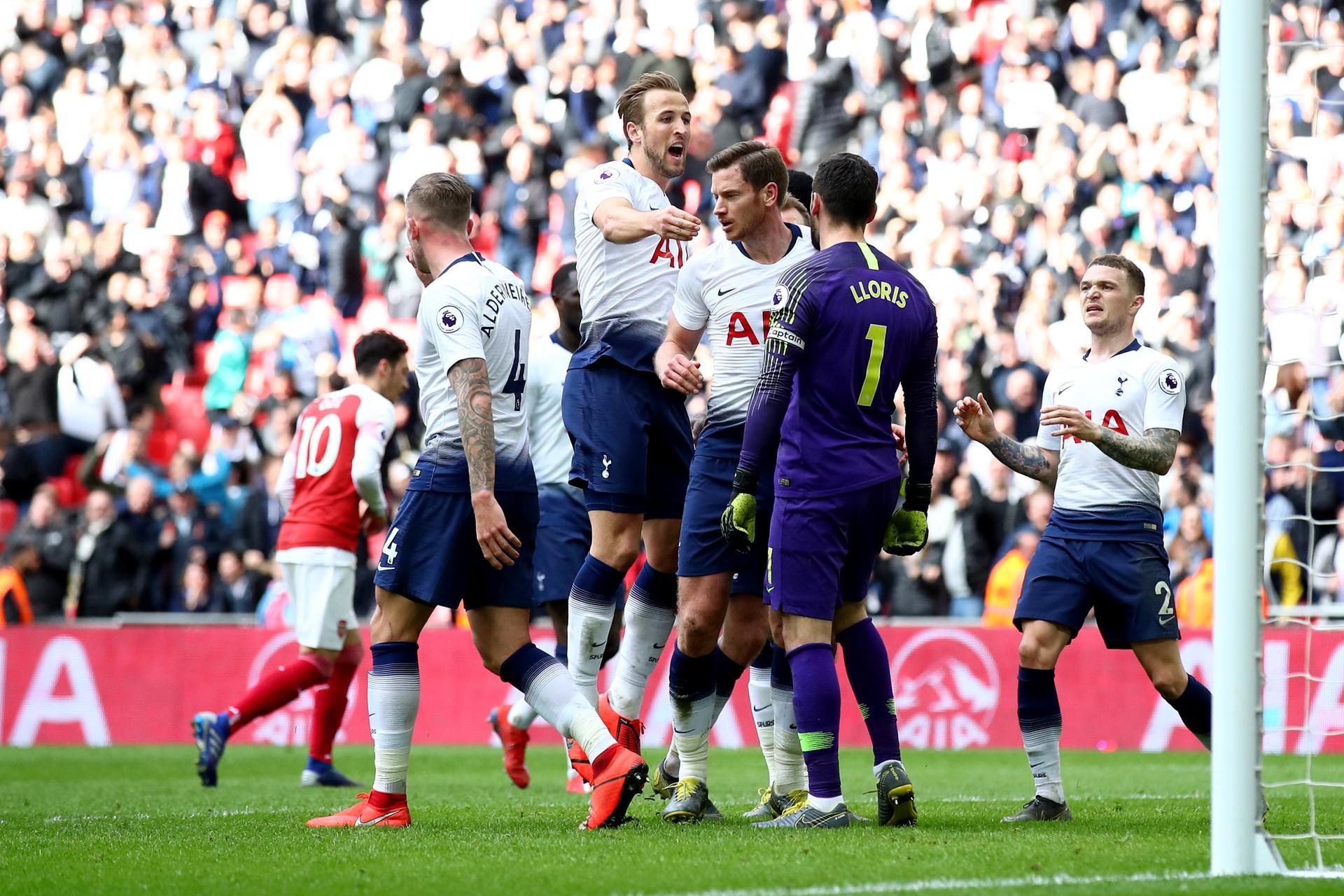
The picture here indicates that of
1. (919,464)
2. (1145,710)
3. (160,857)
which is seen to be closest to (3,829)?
(160,857)

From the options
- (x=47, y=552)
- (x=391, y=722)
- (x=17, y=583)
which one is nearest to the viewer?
(x=391, y=722)

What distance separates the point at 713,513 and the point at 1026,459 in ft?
4.76

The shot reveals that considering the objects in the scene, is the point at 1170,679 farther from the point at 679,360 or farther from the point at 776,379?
the point at 679,360

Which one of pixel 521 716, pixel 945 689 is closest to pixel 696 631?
pixel 521 716

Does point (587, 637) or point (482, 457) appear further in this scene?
point (587, 637)

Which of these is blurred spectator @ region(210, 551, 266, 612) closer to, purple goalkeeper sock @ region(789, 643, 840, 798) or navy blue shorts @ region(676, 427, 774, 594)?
navy blue shorts @ region(676, 427, 774, 594)

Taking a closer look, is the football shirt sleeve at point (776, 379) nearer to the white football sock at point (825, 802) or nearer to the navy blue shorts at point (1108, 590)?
the white football sock at point (825, 802)

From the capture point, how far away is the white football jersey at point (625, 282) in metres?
7.48

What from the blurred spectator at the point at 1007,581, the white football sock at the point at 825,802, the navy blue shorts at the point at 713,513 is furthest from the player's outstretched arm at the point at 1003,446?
the blurred spectator at the point at 1007,581

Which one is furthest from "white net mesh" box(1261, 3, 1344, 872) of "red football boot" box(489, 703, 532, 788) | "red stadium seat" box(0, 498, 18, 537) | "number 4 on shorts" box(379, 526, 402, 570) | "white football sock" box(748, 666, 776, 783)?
"red stadium seat" box(0, 498, 18, 537)

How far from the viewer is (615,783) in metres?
6.51

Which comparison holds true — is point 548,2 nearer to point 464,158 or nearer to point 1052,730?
point 464,158

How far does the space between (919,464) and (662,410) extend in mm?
1351

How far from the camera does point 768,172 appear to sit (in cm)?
704
